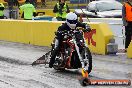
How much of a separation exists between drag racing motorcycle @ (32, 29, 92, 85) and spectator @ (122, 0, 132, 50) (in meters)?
4.68

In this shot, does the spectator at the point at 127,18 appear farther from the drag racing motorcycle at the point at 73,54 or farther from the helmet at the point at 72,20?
the helmet at the point at 72,20

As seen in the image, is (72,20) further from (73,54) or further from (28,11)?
(28,11)

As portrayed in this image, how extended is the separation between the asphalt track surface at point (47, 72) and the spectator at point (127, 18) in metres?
0.74

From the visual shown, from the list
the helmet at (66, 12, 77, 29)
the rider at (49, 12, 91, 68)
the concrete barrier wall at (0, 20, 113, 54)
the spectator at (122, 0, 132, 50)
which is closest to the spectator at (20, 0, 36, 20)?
the concrete barrier wall at (0, 20, 113, 54)

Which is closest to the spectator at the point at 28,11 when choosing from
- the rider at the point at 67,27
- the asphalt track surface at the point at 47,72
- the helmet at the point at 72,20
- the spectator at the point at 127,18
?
the asphalt track surface at the point at 47,72

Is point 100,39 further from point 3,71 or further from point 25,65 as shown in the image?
point 3,71

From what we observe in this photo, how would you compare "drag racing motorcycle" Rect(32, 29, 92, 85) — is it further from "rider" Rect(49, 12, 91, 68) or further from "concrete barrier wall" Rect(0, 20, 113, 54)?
"concrete barrier wall" Rect(0, 20, 113, 54)

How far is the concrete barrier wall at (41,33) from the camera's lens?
1573 centimetres

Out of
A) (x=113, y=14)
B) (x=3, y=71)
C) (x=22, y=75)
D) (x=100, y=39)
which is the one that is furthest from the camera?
(x=113, y=14)

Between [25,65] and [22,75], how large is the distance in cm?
202

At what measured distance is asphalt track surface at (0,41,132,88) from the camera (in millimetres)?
9945

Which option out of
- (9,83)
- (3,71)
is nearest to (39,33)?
(3,71)

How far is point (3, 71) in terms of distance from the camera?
1205 centimetres

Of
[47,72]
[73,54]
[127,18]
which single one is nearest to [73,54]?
[73,54]
